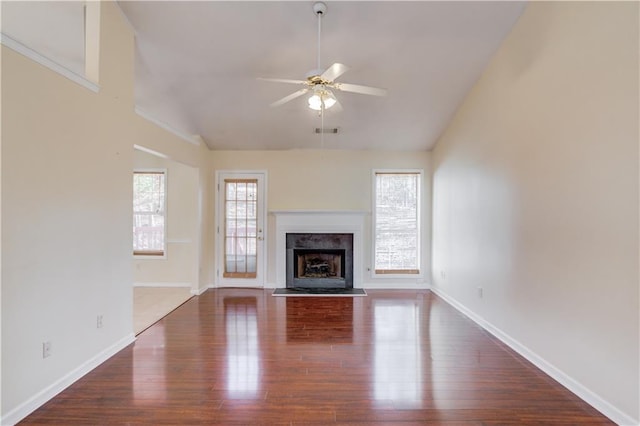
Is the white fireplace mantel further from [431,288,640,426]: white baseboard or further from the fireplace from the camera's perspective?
A: [431,288,640,426]: white baseboard

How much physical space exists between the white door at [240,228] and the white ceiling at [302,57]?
1.02 metres

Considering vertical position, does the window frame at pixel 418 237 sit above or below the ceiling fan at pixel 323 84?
below

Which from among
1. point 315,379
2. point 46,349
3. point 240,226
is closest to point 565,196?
point 315,379

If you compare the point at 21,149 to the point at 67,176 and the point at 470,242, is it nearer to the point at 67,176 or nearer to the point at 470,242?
the point at 67,176

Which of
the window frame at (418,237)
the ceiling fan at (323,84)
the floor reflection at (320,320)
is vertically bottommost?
the floor reflection at (320,320)

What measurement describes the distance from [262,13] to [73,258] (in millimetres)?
2767

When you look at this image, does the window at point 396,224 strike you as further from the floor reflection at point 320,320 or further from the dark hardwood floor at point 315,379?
the dark hardwood floor at point 315,379

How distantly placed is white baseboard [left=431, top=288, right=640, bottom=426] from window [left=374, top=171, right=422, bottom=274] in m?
1.90

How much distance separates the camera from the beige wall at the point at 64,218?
6.76 ft

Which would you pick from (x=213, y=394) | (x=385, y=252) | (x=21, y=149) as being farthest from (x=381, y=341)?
(x=21, y=149)

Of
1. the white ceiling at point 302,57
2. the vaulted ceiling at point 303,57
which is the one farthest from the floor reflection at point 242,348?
the white ceiling at point 302,57

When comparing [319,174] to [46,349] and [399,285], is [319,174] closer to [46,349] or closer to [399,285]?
[399,285]

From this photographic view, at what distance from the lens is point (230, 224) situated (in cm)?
585

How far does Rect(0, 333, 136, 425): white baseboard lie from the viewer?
6.71ft
